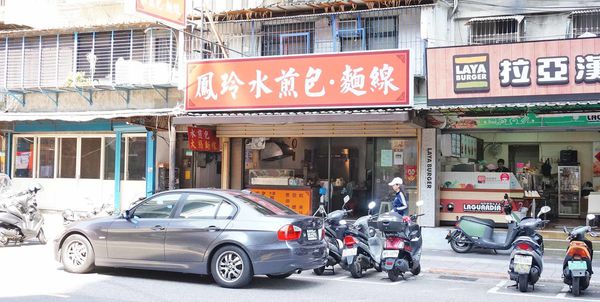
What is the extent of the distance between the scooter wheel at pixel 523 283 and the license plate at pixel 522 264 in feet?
0.38

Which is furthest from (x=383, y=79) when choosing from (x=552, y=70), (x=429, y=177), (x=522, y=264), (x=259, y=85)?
(x=522, y=264)

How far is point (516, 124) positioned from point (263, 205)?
779 centimetres

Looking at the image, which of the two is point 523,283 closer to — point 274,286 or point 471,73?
point 274,286

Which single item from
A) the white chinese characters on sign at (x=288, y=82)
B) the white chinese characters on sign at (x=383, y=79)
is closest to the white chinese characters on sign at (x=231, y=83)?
the white chinese characters on sign at (x=288, y=82)

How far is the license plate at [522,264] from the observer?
29.3 feet

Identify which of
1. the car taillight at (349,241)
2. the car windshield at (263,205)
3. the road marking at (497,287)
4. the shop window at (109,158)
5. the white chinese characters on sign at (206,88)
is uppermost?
the white chinese characters on sign at (206,88)

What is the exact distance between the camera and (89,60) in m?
18.1

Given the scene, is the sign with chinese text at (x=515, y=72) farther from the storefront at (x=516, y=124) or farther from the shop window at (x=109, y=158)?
the shop window at (x=109, y=158)

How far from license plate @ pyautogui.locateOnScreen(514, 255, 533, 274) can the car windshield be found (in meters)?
3.51

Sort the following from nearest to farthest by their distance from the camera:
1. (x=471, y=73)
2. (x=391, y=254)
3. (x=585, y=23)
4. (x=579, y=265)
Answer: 1. (x=579, y=265)
2. (x=391, y=254)
3. (x=471, y=73)
4. (x=585, y=23)

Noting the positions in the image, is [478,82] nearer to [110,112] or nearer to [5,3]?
[110,112]

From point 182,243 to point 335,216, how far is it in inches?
110

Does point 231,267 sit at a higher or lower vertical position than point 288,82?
lower

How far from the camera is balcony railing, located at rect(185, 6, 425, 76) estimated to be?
15.9 metres
